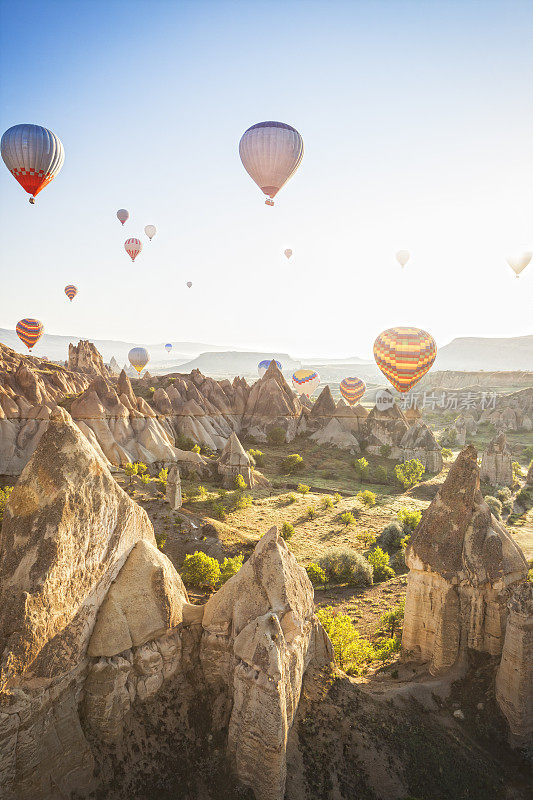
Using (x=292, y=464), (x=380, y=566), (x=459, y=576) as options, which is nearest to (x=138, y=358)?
(x=292, y=464)

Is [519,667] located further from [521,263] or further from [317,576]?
[521,263]

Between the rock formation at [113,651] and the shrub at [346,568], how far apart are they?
49.7 ft

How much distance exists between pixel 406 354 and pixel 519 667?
144 feet

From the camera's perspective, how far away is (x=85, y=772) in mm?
8719

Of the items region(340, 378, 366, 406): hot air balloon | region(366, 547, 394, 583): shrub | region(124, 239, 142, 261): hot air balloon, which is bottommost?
region(366, 547, 394, 583): shrub

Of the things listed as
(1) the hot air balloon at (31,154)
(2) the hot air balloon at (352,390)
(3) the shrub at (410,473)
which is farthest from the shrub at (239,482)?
(2) the hot air balloon at (352,390)

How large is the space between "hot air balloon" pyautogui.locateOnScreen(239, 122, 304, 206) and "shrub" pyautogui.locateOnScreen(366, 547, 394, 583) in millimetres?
28029

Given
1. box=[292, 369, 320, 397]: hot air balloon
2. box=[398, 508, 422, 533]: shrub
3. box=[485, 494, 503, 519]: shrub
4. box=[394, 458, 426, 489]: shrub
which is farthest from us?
box=[292, 369, 320, 397]: hot air balloon

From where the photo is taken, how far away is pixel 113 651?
924cm

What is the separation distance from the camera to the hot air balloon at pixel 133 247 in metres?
74.2

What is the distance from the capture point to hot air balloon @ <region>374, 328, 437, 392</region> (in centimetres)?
5300

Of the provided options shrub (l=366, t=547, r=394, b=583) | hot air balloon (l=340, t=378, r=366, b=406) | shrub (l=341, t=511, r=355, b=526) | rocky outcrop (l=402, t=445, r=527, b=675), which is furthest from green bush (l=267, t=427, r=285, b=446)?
rocky outcrop (l=402, t=445, r=527, b=675)

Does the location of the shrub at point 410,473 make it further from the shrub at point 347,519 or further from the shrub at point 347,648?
the shrub at point 347,648

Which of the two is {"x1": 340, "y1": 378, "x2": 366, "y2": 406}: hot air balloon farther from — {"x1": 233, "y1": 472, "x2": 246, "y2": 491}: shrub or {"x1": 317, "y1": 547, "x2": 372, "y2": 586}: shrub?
{"x1": 317, "y1": 547, "x2": 372, "y2": 586}: shrub
